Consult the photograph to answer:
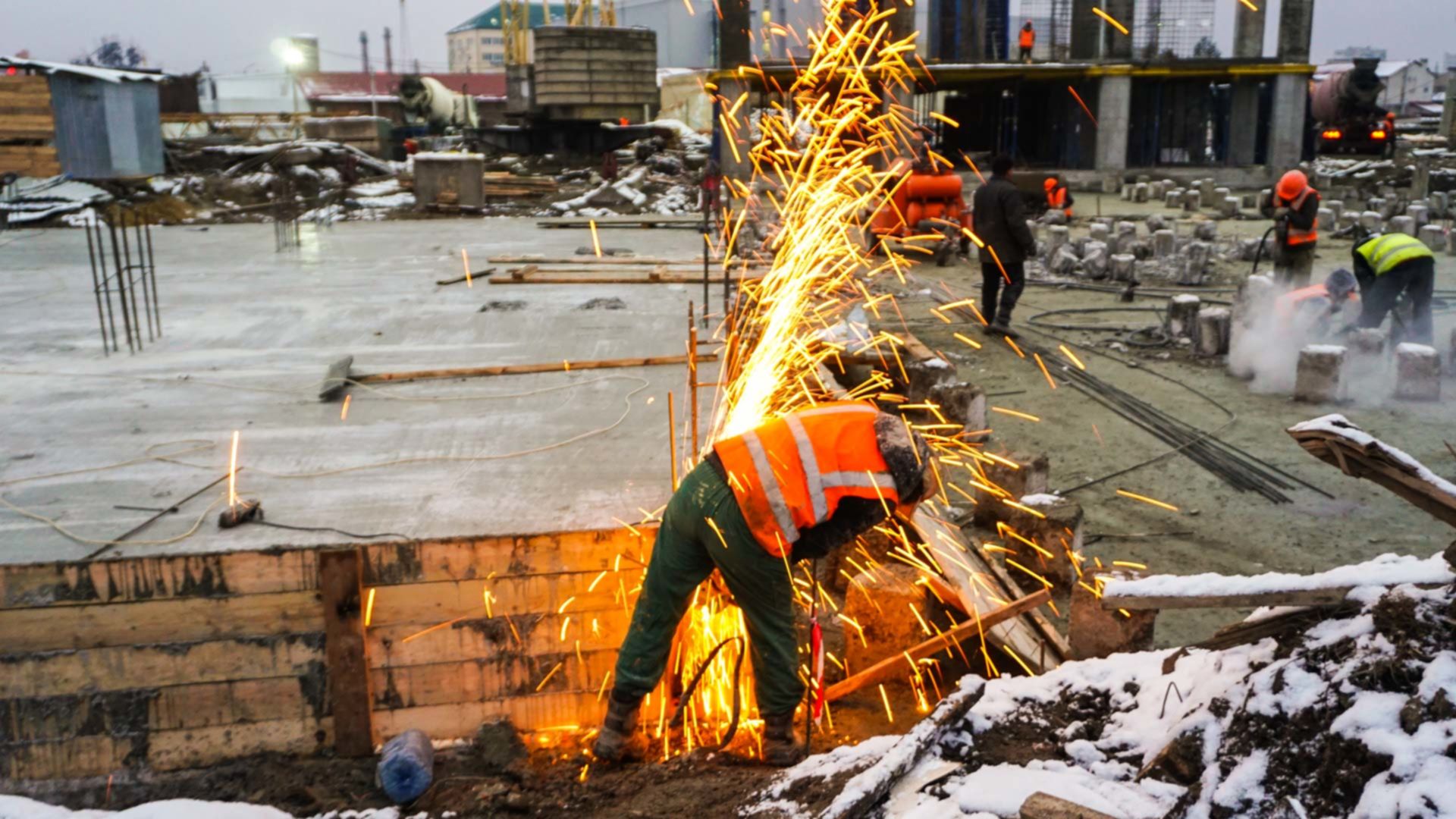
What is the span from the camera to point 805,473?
12.1 feet

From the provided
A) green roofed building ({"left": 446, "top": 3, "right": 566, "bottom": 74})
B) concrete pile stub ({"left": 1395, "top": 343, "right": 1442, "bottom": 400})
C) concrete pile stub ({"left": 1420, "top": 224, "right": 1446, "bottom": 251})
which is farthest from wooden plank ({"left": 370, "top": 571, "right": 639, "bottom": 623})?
green roofed building ({"left": 446, "top": 3, "right": 566, "bottom": 74})

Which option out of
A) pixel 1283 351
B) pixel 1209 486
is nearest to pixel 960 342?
pixel 1283 351

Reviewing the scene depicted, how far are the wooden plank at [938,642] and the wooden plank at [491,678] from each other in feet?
3.09

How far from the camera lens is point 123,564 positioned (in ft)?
13.4

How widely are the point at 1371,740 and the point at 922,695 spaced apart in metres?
2.35

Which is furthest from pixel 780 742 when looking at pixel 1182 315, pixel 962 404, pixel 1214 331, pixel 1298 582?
pixel 1182 315

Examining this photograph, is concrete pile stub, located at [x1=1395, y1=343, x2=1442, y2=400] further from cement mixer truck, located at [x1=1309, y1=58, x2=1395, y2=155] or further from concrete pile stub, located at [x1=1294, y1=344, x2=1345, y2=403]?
cement mixer truck, located at [x1=1309, y1=58, x2=1395, y2=155]

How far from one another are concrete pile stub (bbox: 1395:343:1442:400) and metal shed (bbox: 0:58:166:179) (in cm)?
1282

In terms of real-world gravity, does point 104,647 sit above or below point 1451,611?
below

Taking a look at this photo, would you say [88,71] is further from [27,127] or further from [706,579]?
[706,579]

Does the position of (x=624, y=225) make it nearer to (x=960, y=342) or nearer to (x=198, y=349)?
(x=960, y=342)

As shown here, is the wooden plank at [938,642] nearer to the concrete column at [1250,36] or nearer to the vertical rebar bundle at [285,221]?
the vertical rebar bundle at [285,221]

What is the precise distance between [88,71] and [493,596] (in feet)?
42.2

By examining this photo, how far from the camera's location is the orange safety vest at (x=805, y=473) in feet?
12.1
